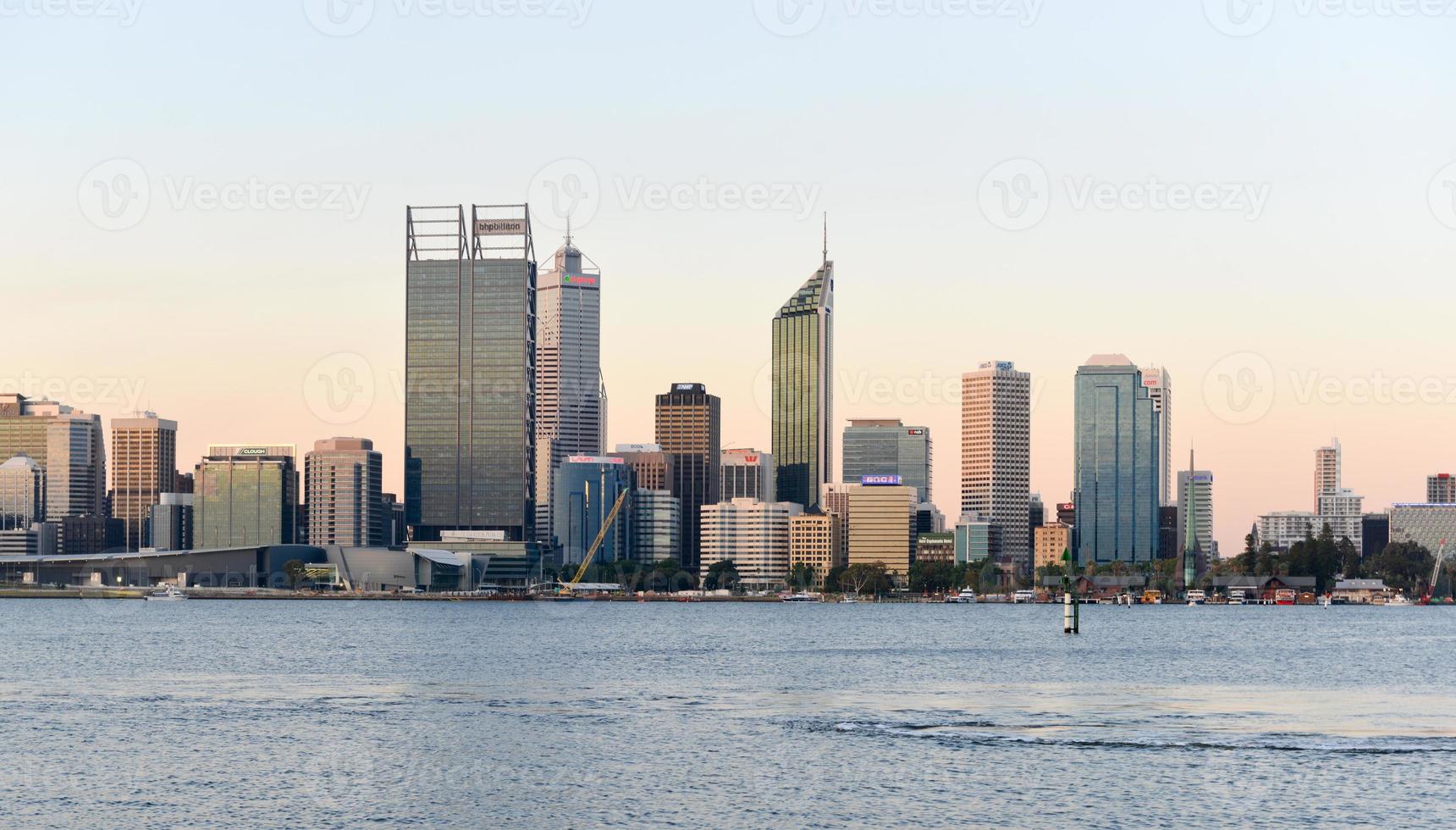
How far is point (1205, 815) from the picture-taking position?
59.8 meters

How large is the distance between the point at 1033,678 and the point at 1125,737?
35648mm

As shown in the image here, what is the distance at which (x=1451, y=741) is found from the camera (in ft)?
252

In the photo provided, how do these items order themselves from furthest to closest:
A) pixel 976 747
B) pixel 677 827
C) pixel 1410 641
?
pixel 1410 641 → pixel 976 747 → pixel 677 827

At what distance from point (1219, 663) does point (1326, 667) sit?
8.15 meters

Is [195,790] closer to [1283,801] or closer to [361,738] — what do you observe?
[361,738]

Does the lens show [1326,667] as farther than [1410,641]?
No

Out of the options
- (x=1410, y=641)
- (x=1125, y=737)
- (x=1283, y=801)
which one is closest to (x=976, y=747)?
(x=1125, y=737)

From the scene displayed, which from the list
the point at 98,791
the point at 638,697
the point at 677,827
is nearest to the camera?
the point at 677,827

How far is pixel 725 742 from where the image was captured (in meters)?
77.9

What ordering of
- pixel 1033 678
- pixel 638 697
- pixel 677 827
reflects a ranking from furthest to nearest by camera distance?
pixel 1033 678
pixel 638 697
pixel 677 827

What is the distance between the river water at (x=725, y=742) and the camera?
61531 mm

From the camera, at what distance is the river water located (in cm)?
6153

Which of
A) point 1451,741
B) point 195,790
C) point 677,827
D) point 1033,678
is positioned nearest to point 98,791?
point 195,790

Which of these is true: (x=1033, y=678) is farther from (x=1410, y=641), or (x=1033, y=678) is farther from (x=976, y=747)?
(x=1410, y=641)
